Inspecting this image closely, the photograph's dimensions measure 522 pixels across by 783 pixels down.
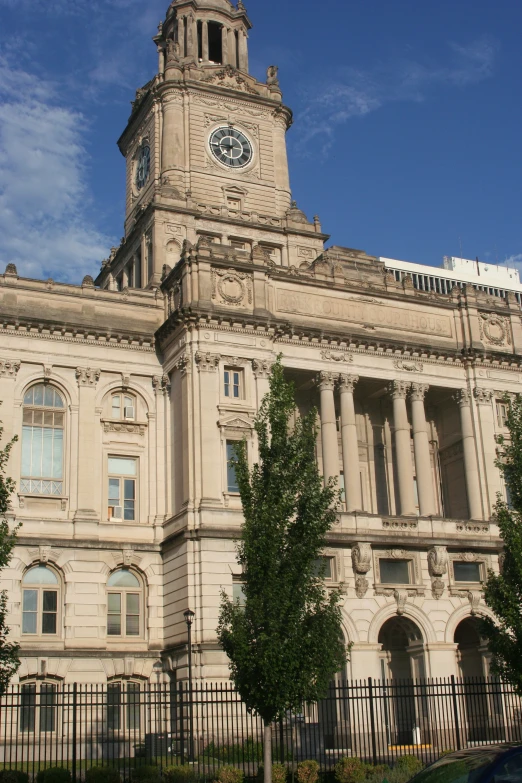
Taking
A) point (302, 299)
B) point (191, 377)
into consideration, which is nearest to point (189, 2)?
point (302, 299)

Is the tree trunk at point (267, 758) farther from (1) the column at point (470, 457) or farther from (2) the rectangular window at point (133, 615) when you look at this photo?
(1) the column at point (470, 457)

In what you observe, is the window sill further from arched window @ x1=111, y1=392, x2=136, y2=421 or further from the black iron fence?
the black iron fence

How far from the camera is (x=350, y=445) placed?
51.6 m

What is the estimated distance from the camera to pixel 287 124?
6919 cm

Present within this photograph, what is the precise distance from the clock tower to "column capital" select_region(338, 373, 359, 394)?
11.7m

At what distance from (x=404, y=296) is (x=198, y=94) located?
21.1 metres

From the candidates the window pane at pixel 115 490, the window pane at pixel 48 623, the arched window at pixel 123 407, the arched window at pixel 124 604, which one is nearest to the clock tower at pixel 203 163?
the arched window at pixel 123 407

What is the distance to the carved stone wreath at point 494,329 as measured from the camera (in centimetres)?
5684

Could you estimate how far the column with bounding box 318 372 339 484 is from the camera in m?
50.7

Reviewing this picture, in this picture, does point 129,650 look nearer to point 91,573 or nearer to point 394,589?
point 91,573

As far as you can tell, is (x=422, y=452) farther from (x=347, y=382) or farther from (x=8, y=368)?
(x=8, y=368)

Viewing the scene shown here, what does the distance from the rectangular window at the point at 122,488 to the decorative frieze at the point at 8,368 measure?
6.36m

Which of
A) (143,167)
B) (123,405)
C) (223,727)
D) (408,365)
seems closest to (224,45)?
(143,167)

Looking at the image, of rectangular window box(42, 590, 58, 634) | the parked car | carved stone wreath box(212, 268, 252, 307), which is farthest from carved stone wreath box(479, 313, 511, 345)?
the parked car
